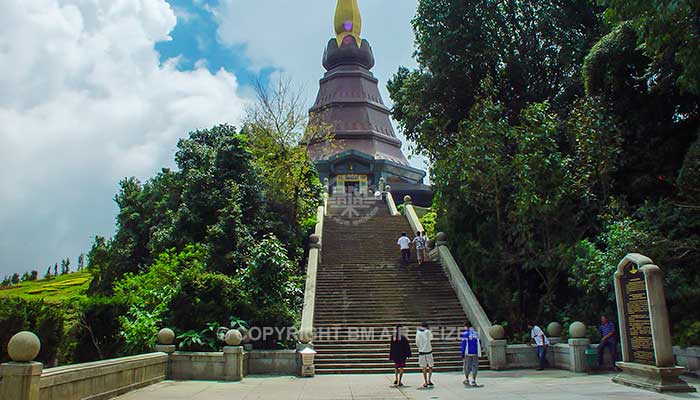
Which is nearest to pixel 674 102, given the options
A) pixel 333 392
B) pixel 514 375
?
pixel 514 375

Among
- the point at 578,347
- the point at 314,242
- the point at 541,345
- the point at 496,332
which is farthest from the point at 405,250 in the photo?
the point at 578,347

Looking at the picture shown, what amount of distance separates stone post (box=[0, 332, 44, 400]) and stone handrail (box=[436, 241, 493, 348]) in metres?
10.3

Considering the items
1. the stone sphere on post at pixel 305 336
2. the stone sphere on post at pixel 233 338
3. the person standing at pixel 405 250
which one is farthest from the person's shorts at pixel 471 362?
the person standing at pixel 405 250

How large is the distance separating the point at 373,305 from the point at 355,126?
29.0 m

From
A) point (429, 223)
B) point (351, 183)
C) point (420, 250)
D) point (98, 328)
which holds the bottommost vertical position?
point (98, 328)

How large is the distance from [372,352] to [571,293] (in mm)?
6428

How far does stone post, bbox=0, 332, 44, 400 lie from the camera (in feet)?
23.1

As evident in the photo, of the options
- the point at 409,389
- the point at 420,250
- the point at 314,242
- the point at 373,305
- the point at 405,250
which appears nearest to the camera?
the point at 409,389

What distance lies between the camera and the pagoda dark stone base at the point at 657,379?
29.3 ft

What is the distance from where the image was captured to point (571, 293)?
1652 cm

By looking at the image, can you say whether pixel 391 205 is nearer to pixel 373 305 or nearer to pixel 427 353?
pixel 373 305

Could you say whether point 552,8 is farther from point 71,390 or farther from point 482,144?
point 71,390

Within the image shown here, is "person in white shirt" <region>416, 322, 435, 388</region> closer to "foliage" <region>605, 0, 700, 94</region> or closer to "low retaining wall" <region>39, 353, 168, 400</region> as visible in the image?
"low retaining wall" <region>39, 353, 168, 400</region>

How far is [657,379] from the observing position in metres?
9.18
